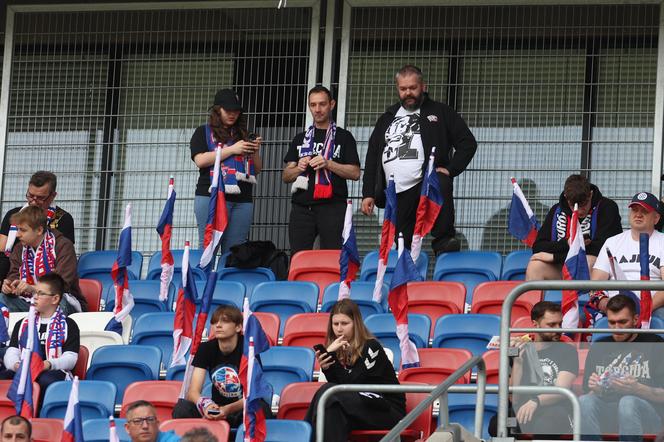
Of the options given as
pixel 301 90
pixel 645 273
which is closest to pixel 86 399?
pixel 645 273

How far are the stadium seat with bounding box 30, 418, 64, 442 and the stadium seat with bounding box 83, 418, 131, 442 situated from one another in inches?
6.4

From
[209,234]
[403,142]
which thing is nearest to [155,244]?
[209,234]

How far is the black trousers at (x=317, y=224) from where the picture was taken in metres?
12.0

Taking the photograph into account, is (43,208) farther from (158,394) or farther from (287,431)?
(287,431)

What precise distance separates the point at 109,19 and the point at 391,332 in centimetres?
547

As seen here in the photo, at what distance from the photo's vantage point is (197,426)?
29.1 ft

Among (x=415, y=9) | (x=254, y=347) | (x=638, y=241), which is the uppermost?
(x=415, y=9)

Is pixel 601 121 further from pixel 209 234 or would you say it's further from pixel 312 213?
pixel 209 234

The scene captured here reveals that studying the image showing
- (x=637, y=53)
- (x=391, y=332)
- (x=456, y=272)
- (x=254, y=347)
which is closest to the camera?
(x=254, y=347)

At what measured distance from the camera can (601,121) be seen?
13.3 meters

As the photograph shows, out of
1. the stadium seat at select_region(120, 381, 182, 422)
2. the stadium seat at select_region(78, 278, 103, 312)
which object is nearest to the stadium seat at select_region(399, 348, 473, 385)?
the stadium seat at select_region(120, 381, 182, 422)

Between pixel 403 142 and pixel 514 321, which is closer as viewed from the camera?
pixel 514 321

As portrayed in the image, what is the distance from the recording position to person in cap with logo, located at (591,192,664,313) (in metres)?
10.2

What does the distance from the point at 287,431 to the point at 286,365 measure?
42.9 inches
